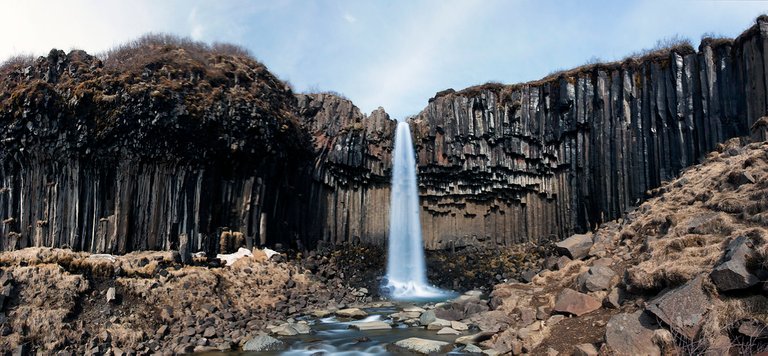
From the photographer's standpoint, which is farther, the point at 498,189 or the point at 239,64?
the point at 498,189

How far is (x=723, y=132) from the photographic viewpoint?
837 inches

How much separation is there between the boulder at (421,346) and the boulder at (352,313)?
465cm

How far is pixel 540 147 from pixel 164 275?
794 inches

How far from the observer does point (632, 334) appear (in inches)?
365

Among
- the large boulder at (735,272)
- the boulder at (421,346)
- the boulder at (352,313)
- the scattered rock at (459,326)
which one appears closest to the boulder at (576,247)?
the scattered rock at (459,326)

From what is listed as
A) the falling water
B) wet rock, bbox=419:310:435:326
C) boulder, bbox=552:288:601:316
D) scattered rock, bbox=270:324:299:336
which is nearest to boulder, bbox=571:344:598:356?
boulder, bbox=552:288:601:316

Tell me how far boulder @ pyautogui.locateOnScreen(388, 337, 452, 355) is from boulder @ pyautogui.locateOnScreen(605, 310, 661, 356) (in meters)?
4.44

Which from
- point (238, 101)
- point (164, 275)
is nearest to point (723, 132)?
point (238, 101)

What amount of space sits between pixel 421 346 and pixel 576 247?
25.0 ft

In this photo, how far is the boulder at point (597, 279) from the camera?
41.4 feet

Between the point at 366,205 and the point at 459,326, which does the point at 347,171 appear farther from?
the point at 459,326

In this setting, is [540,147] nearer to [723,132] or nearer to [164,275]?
[723,132]

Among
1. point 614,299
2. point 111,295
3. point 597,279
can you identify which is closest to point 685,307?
point 614,299

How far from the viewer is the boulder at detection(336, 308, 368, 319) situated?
59.7 feet
